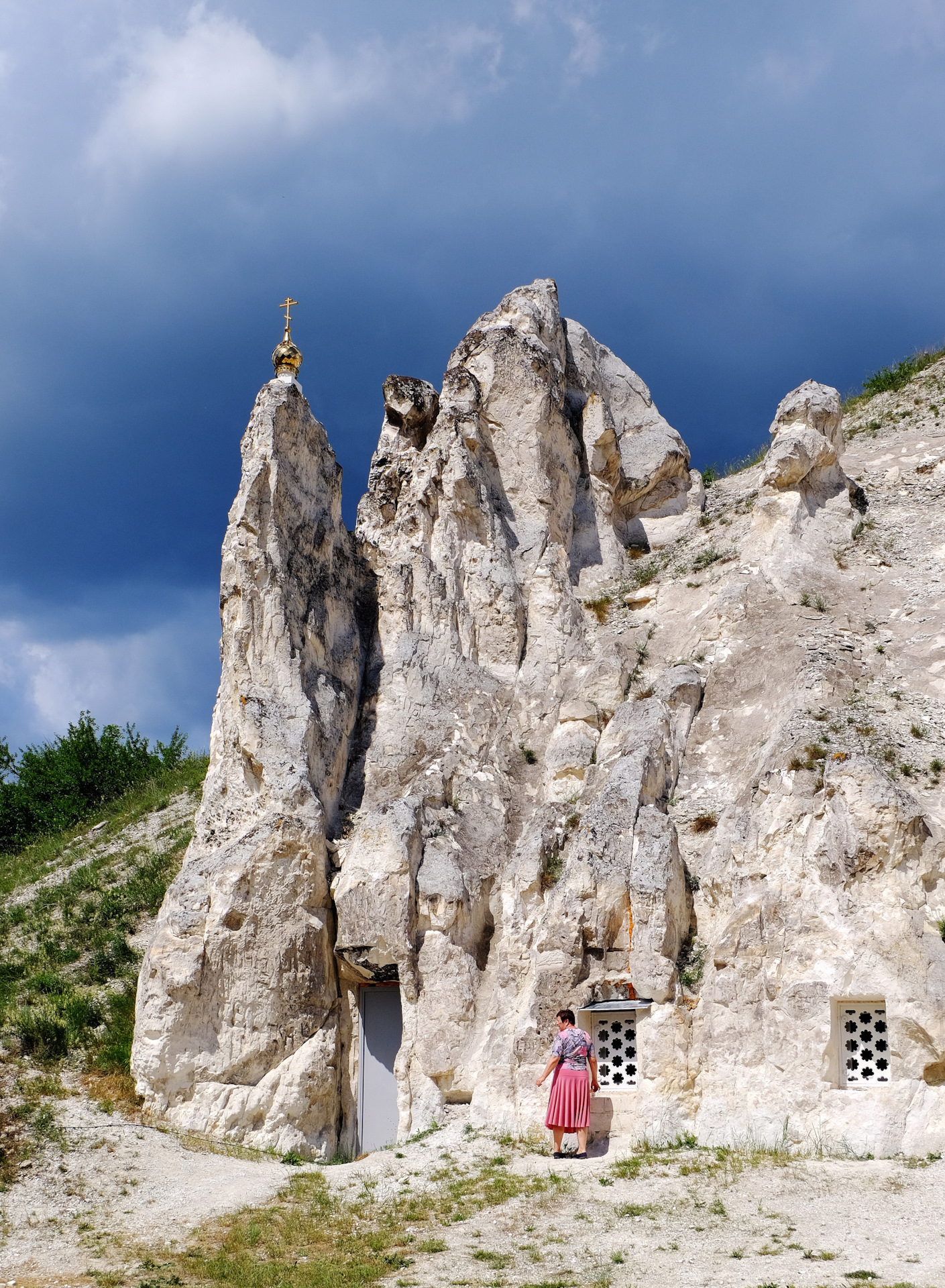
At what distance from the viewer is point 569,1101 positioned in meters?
13.7

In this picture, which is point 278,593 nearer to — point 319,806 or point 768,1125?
point 319,806

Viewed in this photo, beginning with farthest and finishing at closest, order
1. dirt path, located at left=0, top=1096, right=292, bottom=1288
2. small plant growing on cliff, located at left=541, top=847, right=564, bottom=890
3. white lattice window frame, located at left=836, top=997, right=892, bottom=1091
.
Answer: small plant growing on cliff, located at left=541, top=847, right=564, bottom=890 → white lattice window frame, located at left=836, top=997, right=892, bottom=1091 → dirt path, located at left=0, top=1096, right=292, bottom=1288

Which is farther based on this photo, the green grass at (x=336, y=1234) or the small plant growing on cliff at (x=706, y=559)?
the small plant growing on cliff at (x=706, y=559)

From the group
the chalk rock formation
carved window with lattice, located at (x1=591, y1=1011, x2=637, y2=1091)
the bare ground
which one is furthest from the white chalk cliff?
the bare ground

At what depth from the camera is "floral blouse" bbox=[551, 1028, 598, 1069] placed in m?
13.8

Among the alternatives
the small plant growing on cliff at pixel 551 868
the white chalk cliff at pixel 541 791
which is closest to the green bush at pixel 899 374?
the white chalk cliff at pixel 541 791

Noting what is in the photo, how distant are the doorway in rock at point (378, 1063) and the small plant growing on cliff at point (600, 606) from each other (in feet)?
25.3

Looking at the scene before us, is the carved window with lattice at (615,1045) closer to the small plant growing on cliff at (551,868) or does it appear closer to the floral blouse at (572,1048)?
the floral blouse at (572,1048)

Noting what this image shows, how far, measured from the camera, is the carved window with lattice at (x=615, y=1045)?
49.0 ft

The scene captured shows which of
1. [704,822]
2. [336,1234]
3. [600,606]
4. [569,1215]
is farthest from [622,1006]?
[600,606]

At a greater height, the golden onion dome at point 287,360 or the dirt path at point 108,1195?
the golden onion dome at point 287,360

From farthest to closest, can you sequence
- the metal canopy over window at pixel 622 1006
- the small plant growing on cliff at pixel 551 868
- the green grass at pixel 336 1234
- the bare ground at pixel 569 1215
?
the small plant growing on cliff at pixel 551 868 < the metal canopy over window at pixel 622 1006 < the green grass at pixel 336 1234 < the bare ground at pixel 569 1215

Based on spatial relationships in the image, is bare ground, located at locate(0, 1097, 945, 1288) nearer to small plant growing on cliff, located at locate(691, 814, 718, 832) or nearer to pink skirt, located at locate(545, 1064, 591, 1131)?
pink skirt, located at locate(545, 1064, 591, 1131)

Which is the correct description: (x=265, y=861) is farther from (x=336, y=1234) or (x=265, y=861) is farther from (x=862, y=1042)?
(x=862, y=1042)
